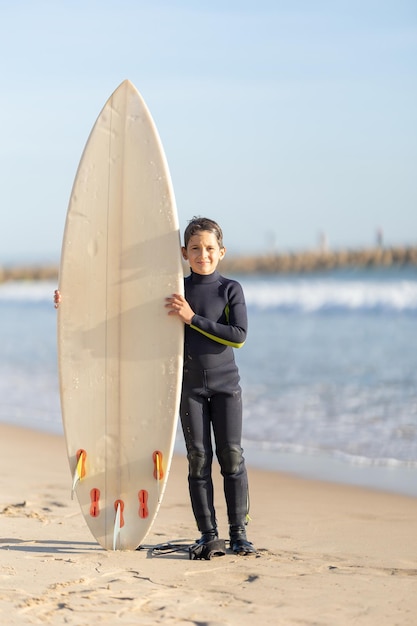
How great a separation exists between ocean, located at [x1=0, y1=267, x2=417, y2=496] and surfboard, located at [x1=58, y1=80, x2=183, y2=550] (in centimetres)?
173

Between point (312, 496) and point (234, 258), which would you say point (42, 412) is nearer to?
point (312, 496)

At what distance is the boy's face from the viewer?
3736 mm

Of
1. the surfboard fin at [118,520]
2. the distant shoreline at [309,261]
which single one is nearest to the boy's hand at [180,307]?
the surfboard fin at [118,520]

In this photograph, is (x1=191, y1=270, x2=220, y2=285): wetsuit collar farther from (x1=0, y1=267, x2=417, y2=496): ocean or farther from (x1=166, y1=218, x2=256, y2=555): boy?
(x1=0, y1=267, x2=417, y2=496): ocean

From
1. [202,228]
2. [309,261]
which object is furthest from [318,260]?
[202,228]

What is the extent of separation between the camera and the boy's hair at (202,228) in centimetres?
376

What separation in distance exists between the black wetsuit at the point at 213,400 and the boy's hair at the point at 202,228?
0.17 m

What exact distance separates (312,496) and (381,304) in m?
15.2

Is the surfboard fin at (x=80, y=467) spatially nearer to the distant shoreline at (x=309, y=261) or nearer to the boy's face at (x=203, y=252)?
the boy's face at (x=203, y=252)

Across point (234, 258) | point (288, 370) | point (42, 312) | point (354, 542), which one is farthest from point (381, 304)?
point (234, 258)

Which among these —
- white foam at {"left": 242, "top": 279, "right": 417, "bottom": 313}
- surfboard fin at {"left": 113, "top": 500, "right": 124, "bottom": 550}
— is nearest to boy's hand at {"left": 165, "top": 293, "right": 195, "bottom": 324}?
surfboard fin at {"left": 113, "top": 500, "right": 124, "bottom": 550}

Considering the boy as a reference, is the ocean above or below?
below

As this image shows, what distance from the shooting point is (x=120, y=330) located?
12.9ft

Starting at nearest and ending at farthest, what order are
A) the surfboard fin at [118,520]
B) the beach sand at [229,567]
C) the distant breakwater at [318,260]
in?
the beach sand at [229,567] → the surfboard fin at [118,520] → the distant breakwater at [318,260]
